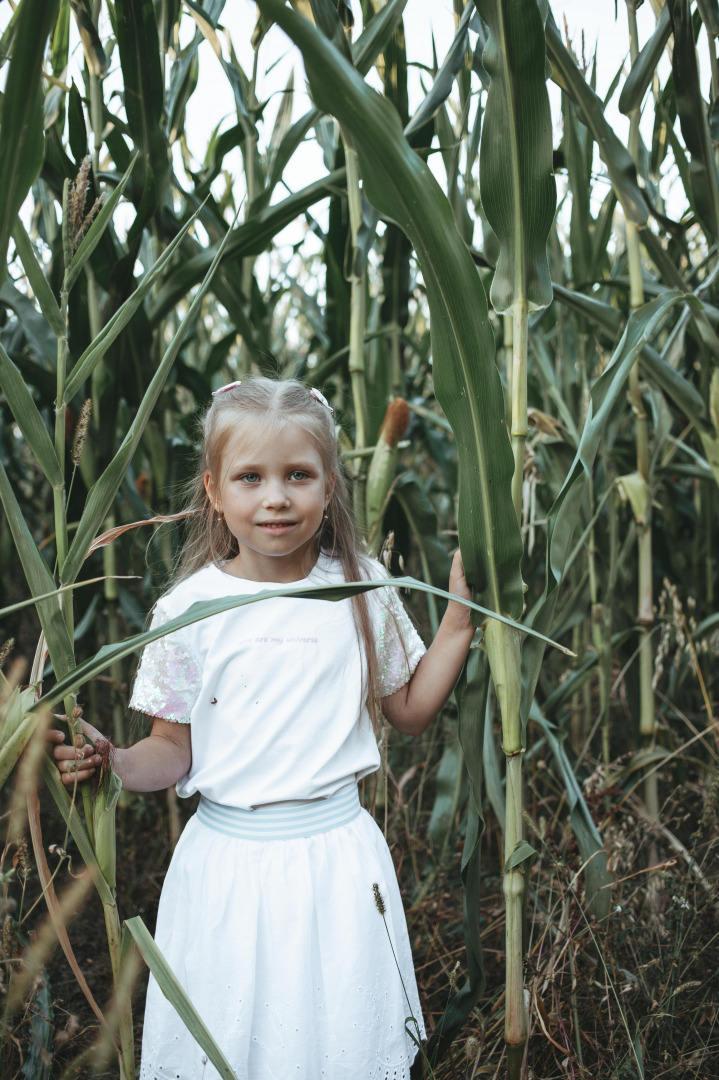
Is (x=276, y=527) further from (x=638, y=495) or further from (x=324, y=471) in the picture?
(x=638, y=495)

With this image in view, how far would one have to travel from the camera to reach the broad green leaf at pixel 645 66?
42.6 inches

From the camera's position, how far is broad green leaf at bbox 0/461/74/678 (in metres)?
0.71

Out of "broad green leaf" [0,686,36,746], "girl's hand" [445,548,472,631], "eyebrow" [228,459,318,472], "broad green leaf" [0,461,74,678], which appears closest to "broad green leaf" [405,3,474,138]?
"eyebrow" [228,459,318,472]

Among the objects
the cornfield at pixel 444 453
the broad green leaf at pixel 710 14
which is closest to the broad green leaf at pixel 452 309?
the cornfield at pixel 444 453

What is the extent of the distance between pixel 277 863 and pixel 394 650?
0.29m

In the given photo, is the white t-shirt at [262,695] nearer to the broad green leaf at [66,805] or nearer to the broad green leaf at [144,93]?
the broad green leaf at [66,805]

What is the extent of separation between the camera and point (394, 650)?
1067 mm

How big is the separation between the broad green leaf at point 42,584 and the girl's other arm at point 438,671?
0.41m

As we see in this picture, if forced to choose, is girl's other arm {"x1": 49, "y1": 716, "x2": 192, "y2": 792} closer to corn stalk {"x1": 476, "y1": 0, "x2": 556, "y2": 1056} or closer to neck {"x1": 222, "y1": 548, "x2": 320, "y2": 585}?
neck {"x1": 222, "y1": 548, "x2": 320, "y2": 585}

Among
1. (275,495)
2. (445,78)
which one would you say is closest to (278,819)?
(275,495)

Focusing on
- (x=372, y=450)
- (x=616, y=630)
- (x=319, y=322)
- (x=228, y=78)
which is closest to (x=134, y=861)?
(x=372, y=450)

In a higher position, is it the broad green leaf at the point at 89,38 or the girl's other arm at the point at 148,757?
the broad green leaf at the point at 89,38

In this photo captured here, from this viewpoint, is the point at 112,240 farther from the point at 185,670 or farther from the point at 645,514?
the point at 645,514

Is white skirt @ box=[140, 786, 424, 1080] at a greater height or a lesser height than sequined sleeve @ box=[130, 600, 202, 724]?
lesser
